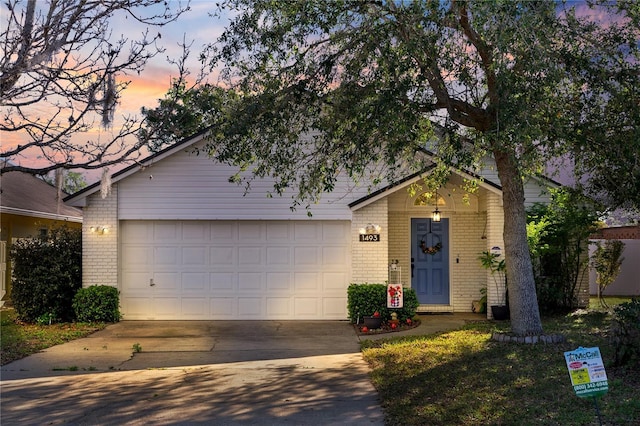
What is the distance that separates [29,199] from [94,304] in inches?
269

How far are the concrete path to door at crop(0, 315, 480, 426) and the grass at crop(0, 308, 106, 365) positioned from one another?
33 centimetres

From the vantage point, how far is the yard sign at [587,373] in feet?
19.6

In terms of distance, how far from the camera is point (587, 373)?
6023mm

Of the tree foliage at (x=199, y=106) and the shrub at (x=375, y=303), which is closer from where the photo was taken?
the tree foliage at (x=199, y=106)

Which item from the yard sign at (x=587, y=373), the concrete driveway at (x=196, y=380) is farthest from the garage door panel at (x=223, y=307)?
the yard sign at (x=587, y=373)

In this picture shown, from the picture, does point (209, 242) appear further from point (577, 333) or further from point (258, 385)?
point (577, 333)

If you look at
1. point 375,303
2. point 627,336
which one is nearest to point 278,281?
point 375,303

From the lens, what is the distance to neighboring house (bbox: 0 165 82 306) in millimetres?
18297

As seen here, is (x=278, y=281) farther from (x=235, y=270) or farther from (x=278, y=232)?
(x=278, y=232)

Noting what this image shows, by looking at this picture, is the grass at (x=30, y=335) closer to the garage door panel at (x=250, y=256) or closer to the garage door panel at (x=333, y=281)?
the garage door panel at (x=250, y=256)

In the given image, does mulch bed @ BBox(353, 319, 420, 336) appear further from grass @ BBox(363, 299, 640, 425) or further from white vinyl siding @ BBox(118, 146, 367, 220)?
white vinyl siding @ BBox(118, 146, 367, 220)

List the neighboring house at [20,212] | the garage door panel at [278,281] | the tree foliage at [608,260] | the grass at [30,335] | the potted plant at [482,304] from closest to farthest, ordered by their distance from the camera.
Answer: the grass at [30,335]
the garage door panel at [278,281]
the potted plant at [482,304]
the tree foliage at [608,260]
the neighboring house at [20,212]

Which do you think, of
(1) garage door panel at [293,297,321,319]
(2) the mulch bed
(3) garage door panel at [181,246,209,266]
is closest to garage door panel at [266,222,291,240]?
(1) garage door panel at [293,297,321,319]

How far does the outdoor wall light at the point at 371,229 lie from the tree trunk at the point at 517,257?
4.81 m
